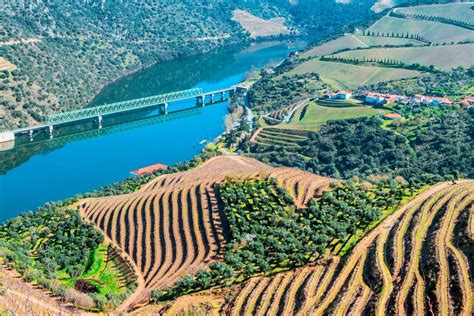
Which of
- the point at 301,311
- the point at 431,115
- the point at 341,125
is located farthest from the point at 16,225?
the point at 431,115

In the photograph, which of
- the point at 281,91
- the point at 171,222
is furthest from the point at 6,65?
the point at 171,222

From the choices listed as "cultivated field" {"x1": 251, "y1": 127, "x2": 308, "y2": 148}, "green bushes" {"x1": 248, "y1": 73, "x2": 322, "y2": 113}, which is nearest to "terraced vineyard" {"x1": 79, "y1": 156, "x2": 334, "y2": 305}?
"cultivated field" {"x1": 251, "y1": 127, "x2": 308, "y2": 148}

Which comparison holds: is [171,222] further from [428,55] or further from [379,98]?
[428,55]

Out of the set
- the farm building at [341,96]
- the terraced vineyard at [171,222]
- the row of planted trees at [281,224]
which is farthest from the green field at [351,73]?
the row of planted trees at [281,224]

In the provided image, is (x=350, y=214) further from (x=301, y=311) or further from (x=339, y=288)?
(x=301, y=311)

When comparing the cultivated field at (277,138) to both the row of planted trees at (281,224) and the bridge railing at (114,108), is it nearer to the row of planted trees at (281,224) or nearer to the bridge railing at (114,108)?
the bridge railing at (114,108)
